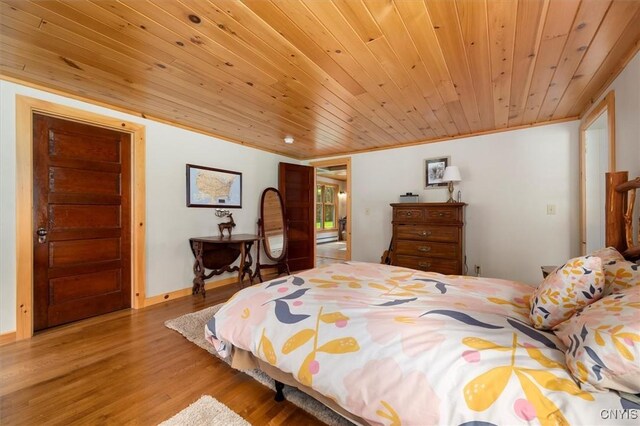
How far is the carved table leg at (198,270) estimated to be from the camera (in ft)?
11.2

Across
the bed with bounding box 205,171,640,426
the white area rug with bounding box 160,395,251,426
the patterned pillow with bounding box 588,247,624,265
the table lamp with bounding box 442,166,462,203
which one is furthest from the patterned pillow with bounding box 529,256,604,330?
the table lamp with bounding box 442,166,462,203

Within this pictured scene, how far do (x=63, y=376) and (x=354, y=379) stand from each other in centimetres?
204

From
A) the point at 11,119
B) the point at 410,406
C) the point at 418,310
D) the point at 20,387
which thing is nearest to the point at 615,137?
the point at 418,310

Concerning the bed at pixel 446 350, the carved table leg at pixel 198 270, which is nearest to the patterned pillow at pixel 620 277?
the bed at pixel 446 350

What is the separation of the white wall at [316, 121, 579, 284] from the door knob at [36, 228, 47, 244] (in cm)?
426

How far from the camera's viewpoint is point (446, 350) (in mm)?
966

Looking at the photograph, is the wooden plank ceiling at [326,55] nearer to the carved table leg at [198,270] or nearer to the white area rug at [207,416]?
the carved table leg at [198,270]

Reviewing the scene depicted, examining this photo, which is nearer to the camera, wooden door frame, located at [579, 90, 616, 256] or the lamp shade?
wooden door frame, located at [579, 90, 616, 256]

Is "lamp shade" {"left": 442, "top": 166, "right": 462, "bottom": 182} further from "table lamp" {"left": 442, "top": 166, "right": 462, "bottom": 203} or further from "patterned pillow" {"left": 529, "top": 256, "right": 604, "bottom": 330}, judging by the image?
"patterned pillow" {"left": 529, "top": 256, "right": 604, "bottom": 330}

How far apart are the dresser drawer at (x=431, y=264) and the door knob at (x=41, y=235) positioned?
3796mm

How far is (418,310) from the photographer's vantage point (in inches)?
51.1

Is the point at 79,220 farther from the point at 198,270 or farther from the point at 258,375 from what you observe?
the point at 258,375

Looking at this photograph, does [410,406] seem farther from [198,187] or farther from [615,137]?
[198,187]

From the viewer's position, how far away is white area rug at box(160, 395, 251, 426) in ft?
4.47
